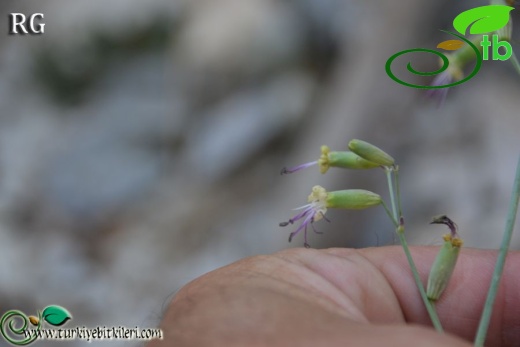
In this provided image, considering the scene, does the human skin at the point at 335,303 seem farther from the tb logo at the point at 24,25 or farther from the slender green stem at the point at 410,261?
the tb logo at the point at 24,25

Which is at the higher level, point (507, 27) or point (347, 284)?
point (507, 27)

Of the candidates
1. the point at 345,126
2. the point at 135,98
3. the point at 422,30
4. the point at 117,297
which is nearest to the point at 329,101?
the point at 345,126

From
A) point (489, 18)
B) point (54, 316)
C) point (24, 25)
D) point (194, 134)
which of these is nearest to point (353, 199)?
point (489, 18)

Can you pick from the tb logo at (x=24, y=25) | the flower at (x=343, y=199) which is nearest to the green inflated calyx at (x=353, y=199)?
the flower at (x=343, y=199)

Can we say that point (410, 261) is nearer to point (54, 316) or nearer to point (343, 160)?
point (343, 160)

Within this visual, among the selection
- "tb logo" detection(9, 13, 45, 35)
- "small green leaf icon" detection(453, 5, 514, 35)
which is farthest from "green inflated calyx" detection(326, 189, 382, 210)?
"tb logo" detection(9, 13, 45, 35)

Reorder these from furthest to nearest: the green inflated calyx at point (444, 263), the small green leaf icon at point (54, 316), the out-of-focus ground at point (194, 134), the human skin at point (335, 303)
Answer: the out-of-focus ground at point (194, 134) < the small green leaf icon at point (54, 316) < the green inflated calyx at point (444, 263) < the human skin at point (335, 303)

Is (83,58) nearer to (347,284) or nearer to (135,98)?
(135,98)
